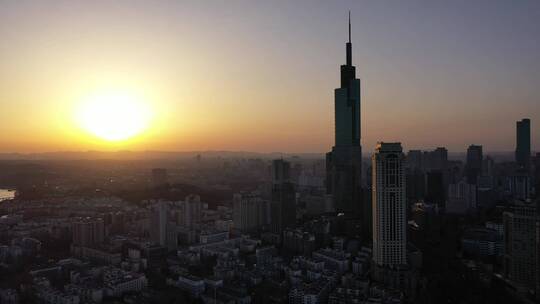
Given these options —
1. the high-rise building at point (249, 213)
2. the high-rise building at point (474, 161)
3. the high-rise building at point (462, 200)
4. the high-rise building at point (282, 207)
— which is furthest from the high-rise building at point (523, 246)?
the high-rise building at point (474, 161)

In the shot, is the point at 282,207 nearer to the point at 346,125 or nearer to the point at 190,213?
the point at 190,213

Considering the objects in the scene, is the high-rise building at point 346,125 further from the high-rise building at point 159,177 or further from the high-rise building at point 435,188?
the high-rise building at point 159,177

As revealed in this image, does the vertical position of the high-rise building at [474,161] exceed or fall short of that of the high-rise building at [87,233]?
it exceeds it

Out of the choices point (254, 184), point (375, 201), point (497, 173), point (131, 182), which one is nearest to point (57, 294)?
point (375, 201)

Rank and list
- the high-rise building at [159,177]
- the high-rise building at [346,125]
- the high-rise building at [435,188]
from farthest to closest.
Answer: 1. the high-rise building at [159,177]
2. the high-rise building at [346,125]
3. the high-rise building at [435,188]

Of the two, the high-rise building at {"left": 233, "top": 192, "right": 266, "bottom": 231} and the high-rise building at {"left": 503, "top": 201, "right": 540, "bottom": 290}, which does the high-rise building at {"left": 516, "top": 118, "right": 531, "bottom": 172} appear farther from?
the high-rise building at {"left": 503, "top": 201, "right": 540, "bottom": 290}

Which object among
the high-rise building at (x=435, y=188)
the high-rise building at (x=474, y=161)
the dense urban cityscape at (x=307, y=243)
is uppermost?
the high-rise building at (x=474, y=161)

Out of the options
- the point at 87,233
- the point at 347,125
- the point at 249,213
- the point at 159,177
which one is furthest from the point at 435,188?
the point at 159,177
